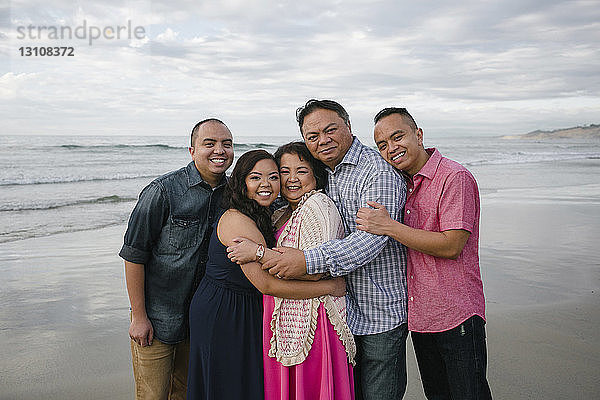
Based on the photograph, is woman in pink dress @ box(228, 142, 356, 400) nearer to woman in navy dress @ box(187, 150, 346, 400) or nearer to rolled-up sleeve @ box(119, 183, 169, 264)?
woman in navy dress @ box(187, 150, 346, 400)

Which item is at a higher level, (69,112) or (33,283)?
(69,112)

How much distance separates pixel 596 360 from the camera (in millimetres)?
4375

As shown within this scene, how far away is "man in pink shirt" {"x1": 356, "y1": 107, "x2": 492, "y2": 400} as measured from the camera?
9.27 feet

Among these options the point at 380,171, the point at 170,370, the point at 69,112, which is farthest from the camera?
the point at 69,112

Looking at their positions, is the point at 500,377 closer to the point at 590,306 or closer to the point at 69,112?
the point at 590,306

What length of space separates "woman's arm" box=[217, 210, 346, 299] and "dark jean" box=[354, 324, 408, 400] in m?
0.34

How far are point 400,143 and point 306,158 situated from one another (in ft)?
1.82

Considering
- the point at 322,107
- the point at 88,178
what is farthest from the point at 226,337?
the point at 88,178

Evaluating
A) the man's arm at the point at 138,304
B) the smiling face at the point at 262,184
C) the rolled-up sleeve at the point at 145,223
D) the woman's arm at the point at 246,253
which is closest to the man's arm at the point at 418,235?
the woman's arm at the point at 246,253

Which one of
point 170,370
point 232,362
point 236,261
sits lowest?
point 170,370

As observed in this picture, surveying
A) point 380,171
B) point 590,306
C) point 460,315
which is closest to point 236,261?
point 380,171

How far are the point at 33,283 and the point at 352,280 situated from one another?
4.95 metres

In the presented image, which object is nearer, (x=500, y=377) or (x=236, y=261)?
(x=236, y=261)

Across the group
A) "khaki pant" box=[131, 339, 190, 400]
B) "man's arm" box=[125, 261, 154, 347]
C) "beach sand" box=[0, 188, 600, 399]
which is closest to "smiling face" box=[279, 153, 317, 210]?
"man's arm" box=[125, 261, 154, 347]
